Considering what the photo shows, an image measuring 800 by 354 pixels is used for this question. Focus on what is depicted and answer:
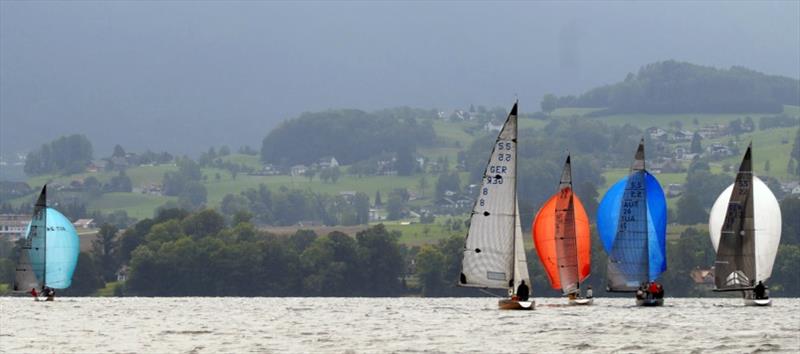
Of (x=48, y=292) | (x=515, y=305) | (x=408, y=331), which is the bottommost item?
(x=48, y=292)

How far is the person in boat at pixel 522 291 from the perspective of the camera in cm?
8019

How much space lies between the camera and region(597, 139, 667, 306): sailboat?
9438 centimetres

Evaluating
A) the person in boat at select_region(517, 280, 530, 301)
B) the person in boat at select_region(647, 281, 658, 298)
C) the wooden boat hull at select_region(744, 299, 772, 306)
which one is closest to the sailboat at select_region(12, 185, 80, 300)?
the person in boat at select_region(647, 281, 658, 298)

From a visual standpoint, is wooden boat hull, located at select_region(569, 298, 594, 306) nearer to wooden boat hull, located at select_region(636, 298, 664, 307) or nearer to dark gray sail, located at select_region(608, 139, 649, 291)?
wooden boat hull, located at select_region(636, 298, 664, 307)

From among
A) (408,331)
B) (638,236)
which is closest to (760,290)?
(638,236)

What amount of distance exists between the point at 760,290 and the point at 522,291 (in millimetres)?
18019

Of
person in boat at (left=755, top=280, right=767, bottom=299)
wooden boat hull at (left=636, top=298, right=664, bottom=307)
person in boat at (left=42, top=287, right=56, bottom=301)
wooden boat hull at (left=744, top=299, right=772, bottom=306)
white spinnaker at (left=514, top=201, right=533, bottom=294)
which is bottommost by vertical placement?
person in boat at (left=42, top=287, right=56, bottom=301)

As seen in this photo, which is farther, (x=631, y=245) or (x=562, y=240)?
(x=631, y=245)

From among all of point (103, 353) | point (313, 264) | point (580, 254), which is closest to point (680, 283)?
point (313, 264)

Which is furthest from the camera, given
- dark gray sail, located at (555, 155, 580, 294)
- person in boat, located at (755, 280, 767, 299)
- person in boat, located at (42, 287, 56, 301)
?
person in boat, located at (42, 287, 56, 301)

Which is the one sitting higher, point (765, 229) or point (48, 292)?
point (765, 229)

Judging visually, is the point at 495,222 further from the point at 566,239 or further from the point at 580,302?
the point at 580,302

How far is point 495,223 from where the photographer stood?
77875 millimetres

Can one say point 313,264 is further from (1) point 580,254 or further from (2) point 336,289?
(1) point 580,254
